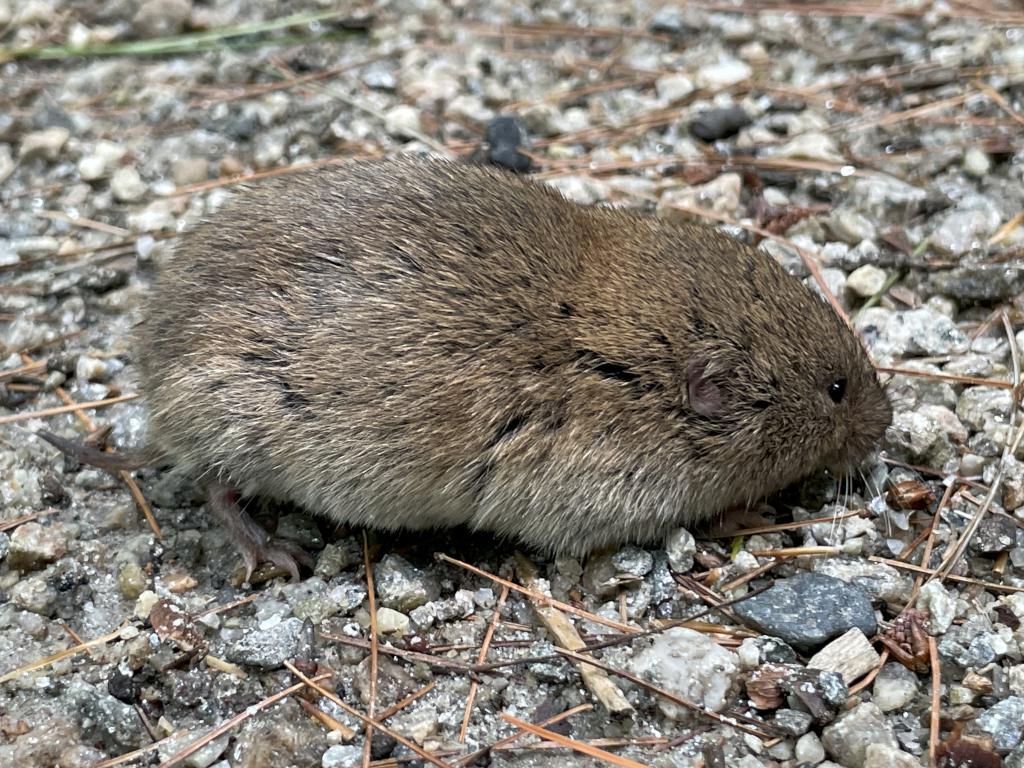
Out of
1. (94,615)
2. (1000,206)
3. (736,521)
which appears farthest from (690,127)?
(94,615)

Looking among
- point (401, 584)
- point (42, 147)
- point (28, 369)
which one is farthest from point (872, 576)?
point (42, 147)

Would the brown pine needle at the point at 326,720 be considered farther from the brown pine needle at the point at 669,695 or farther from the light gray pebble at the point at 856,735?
the light gray pebble at the point at 856,735

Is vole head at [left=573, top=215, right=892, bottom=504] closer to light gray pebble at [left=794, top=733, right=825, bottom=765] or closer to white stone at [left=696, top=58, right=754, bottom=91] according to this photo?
light gray pebble at [left=794, top=733, right=825, bottom=765]

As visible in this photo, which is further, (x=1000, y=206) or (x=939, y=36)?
(x=939, y=36)

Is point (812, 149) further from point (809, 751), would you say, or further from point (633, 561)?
point (809, 751)

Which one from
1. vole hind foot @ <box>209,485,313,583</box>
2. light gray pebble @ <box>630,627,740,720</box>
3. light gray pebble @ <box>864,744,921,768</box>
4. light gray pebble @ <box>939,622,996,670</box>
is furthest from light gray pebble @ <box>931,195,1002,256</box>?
vole hind foot @ <box>209,485,313,583</box>

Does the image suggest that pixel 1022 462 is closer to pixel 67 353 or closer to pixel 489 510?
pixel 489 510
